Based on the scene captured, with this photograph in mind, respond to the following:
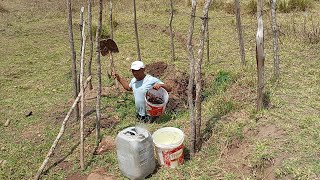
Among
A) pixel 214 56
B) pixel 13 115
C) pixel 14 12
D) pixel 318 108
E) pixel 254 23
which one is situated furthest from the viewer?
pixel 14 12

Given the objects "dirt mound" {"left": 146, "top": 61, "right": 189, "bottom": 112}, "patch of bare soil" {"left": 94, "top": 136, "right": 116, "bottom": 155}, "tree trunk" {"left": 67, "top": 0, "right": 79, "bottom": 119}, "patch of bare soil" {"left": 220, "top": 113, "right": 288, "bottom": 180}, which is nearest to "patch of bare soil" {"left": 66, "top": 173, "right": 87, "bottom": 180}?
"patch of bare soil" {"left": 94, "top": 136, "right": 116, "bottom": 155}

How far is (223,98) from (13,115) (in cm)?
270

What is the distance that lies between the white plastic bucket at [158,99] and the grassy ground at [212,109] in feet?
0.51

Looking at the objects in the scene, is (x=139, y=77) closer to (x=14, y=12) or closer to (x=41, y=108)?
(x=41, y=108)

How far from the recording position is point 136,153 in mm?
3107

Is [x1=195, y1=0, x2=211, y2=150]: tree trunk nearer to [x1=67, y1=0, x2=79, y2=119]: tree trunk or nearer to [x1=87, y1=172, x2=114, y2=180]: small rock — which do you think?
[x1=87, y1=172, x2=114, y2=180]: small rock

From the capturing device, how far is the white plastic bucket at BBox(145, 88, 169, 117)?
13.7 feet

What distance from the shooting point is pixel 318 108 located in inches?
146

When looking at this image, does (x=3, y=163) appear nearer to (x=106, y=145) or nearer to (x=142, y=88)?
(x=106, y=145)

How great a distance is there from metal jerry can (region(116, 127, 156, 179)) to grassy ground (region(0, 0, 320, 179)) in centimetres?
14

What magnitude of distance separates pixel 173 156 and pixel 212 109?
1.05 meters

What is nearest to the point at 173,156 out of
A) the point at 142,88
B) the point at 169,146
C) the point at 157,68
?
the point at 169,146

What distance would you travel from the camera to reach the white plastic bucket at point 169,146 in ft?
10.5

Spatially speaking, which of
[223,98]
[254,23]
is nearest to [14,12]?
[254,23]
